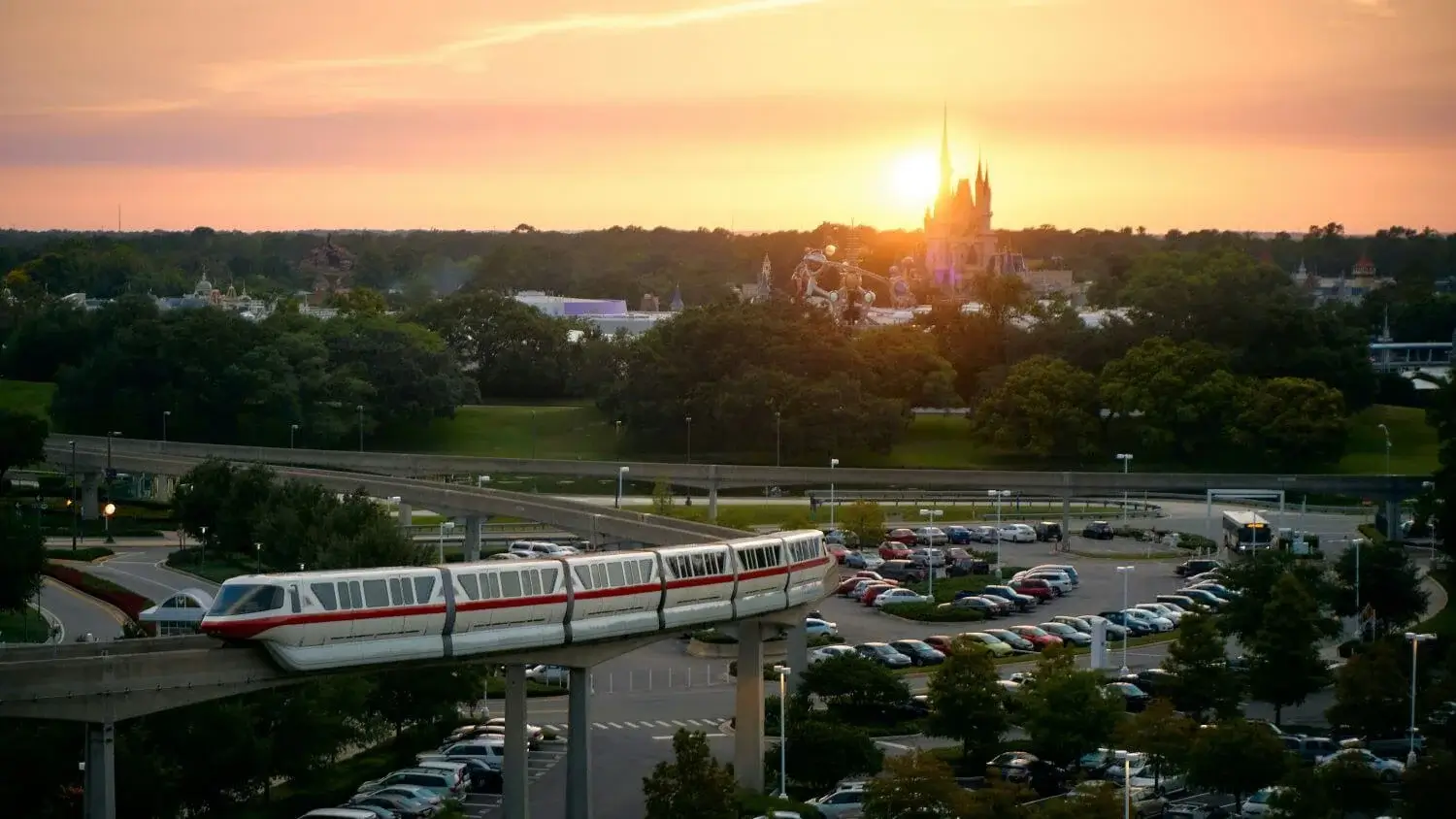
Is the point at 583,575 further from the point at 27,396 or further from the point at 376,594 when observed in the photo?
the point at 27,396

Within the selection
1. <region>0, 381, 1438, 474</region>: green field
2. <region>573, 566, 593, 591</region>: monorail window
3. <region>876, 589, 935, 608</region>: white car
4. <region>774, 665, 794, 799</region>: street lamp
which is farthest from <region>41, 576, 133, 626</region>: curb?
<region>0, 381, 1438, 474</region>: green field

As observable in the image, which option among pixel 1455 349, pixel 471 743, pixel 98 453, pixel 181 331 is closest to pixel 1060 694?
pixel 471 743

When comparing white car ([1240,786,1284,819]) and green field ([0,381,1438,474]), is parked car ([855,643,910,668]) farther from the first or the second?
green field ([0,381,1438,474])

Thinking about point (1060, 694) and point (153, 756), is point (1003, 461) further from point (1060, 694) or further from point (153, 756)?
point (153, 756)

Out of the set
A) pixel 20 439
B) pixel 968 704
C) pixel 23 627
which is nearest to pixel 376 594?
pixel 968 704

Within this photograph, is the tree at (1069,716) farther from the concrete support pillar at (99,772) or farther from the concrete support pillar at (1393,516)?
the concrete support pillar at (1393,516)
